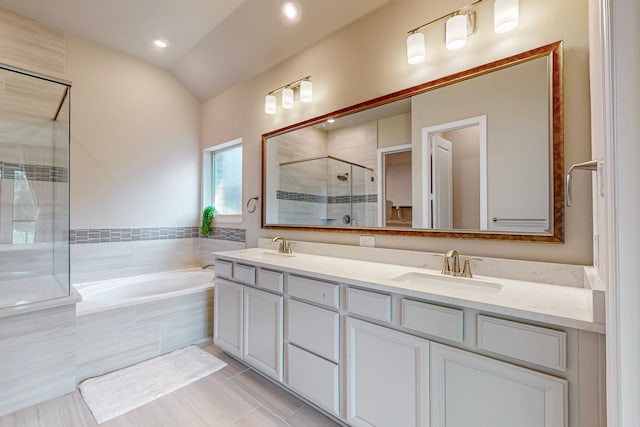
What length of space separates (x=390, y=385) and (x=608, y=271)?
1.01m

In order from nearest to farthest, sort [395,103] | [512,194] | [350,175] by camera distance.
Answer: [512,194]
[395,103]
[350,175]

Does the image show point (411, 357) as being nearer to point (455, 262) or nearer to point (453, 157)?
point (455, 262)

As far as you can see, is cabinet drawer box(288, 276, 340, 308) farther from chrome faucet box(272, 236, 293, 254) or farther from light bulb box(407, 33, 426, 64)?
light bulb box(407, 33, 426, 64)

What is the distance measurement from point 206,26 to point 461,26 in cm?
230

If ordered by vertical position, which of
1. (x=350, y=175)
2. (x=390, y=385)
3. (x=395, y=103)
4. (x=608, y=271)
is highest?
(x=395, y=103)

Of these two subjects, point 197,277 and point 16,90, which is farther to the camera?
point 197,277

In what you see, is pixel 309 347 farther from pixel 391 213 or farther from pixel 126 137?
pixel 126 137

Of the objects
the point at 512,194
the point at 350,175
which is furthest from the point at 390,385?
the point at 350,175

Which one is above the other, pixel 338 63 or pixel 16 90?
pixel 338 63

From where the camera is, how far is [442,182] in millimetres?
1739

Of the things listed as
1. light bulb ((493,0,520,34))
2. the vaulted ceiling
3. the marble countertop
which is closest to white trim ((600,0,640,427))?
the marble countertop

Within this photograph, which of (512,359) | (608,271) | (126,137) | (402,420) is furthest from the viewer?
(126,137)

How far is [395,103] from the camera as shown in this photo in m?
1.96

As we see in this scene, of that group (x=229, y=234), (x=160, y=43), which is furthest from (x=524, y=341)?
(x=160, y=43)
